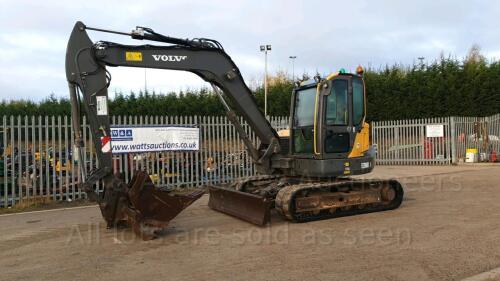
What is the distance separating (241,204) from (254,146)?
1.53 meters

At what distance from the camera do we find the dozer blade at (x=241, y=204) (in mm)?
7855

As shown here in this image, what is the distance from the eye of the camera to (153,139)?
13.0 m

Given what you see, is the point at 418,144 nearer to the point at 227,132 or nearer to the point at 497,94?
the point at 497,94

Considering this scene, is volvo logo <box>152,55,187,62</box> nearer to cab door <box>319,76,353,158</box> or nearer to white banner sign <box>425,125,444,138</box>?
cab door <box>319,76,353,158</box>

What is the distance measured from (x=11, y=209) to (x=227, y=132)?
645 cm

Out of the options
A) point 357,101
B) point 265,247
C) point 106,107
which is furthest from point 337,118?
point 106,107

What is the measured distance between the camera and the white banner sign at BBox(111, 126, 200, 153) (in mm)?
12477

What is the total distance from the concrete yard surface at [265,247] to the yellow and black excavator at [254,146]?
1.10 ft

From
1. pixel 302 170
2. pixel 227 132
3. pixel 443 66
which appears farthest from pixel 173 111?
pixel 302 170

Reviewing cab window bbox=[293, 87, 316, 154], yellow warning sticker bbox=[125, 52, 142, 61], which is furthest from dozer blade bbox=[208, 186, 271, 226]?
yellow warning sticker bbox=[125, 52, 142, 61]

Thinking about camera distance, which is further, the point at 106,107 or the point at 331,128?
the point at 331,128

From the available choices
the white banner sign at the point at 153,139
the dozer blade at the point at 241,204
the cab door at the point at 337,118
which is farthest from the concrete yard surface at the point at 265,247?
the white banner sign at the point at 153,139

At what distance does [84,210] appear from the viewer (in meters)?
10.5

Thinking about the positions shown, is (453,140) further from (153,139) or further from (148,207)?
(148,207)
